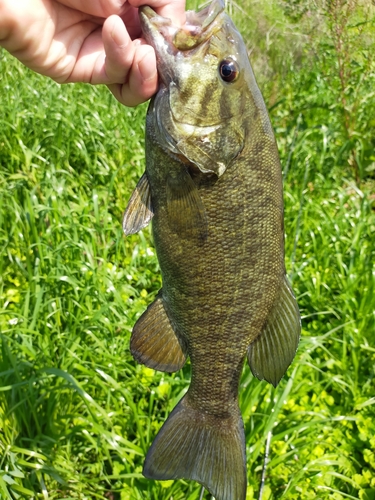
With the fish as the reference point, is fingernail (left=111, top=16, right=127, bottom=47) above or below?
above

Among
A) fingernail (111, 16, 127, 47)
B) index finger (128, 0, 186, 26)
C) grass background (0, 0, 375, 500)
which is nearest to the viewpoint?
fingernail (111, 16, 127, 47)

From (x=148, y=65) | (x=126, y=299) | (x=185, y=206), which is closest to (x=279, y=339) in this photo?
(x=185, y=206)

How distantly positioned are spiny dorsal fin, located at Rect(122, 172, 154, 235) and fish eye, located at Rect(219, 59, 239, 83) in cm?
41

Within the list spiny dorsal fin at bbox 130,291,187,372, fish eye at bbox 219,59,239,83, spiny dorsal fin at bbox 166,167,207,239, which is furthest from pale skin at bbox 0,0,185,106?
spiny dorsal fin at bbox 130,291,187,372

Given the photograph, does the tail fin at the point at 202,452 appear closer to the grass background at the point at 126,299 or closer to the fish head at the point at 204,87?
the grass background at the point at 126,299

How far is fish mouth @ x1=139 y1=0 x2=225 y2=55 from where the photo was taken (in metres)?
1.39

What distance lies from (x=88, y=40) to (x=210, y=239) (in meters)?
1.00

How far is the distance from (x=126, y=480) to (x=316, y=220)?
7.85ft

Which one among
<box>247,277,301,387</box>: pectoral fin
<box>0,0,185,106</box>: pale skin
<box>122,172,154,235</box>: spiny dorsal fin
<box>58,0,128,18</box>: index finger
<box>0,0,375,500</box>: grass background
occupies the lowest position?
<box>0,0,375,500</box>: grass background

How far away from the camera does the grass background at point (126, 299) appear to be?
2.16 meters

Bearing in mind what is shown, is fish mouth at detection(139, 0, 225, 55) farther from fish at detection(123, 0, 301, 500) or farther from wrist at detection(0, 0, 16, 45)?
wrist at detection(0, 0, 16, 45)

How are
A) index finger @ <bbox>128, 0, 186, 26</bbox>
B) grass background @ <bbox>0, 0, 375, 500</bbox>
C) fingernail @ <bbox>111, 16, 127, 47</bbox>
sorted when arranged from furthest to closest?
grass background @ <bbox>0, 0, 375, 500</bbox>, index finger @ <bbox>128, 0, 186, 26</bbox>, fingernail @ <bbox>111, 16, 127, 47</bbox>

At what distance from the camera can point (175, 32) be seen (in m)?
1.41

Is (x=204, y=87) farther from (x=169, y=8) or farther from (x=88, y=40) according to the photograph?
(x=88, y=40)
